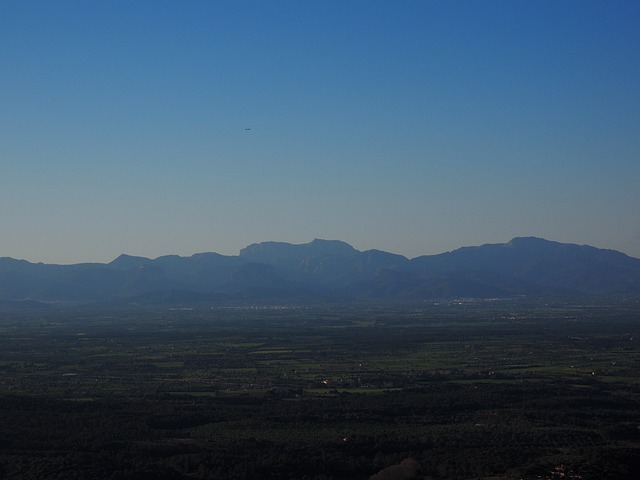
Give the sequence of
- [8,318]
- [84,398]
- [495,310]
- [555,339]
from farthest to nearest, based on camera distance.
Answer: [495,310] < [8,318] < [555,339] < [84,398]

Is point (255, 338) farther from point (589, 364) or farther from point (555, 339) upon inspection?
point (589, 364)

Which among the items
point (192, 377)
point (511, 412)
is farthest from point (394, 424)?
point (192, 377)

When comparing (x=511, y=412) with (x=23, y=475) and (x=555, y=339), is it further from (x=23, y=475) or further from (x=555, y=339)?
(x=555, y=339)

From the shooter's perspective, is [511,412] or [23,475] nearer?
[23,475]

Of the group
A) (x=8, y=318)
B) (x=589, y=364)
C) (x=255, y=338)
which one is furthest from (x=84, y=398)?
(x=8, y=318)

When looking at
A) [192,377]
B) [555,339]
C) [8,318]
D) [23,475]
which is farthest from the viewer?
[8,318]

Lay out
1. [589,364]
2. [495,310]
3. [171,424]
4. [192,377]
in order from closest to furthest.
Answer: [171,424] → [192,377] → [589,364] → [495,310]
